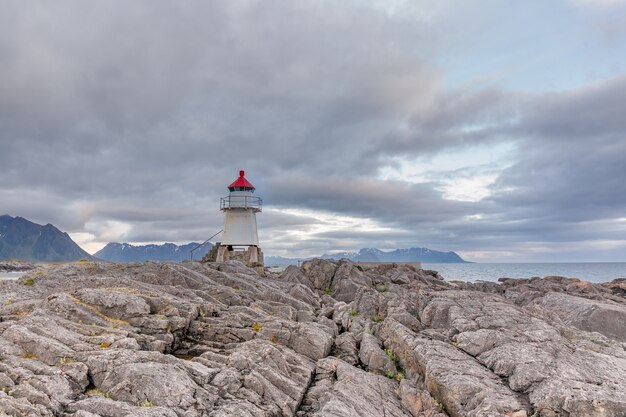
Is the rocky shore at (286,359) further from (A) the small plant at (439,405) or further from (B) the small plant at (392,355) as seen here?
(B) the small plant at (392,355)

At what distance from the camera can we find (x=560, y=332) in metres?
20.1

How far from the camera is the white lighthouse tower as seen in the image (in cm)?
6078

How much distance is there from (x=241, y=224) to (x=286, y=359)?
45460mm

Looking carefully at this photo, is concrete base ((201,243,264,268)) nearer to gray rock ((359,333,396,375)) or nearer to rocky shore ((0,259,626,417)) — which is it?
rocky shore ((0,259,626,417))

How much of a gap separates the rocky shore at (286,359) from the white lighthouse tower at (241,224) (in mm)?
33890

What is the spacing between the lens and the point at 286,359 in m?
17.7

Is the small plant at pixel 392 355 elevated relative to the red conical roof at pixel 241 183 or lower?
lower

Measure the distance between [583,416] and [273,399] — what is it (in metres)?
9.90

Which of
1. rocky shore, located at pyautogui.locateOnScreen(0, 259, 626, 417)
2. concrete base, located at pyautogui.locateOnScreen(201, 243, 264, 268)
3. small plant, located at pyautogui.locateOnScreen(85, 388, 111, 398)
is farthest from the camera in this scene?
concrete base, located at pyautogui.locateOnScreen(201, 243, 264, 268)

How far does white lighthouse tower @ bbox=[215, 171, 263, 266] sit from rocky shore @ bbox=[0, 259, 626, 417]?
3389cm

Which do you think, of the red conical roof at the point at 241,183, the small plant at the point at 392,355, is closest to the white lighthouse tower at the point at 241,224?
the red conical roof at the point at 241,183

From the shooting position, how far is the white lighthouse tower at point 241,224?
60.8 m

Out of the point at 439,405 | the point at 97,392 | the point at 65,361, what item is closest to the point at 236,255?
the point at 65,361

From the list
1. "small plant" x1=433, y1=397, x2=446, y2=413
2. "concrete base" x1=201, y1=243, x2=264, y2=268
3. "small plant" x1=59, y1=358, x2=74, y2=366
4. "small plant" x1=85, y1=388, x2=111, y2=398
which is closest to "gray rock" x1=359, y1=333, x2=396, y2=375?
"small plant" x1=433, y1=397, x2=446, y2=413
